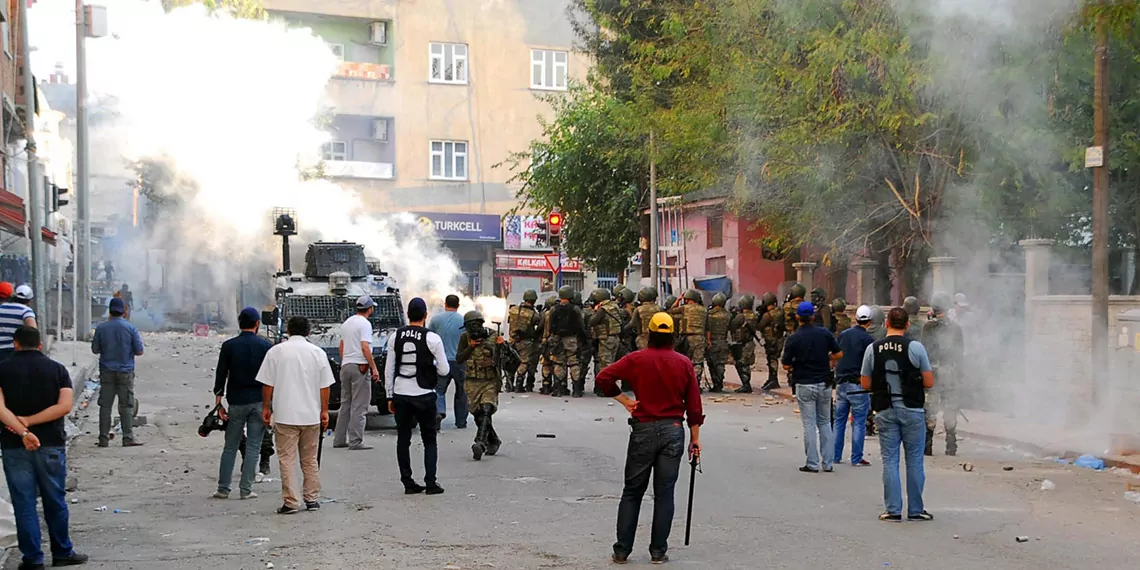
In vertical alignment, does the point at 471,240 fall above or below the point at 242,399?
above

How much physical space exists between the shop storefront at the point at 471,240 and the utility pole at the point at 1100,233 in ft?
103

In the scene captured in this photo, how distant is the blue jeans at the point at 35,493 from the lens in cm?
762

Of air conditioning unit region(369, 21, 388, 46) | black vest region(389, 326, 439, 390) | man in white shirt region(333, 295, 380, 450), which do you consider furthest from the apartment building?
black vest region(389, 326, 439, 390)

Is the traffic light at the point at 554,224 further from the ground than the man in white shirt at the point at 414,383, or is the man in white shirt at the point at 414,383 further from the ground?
the traffic light at the point at 554,224

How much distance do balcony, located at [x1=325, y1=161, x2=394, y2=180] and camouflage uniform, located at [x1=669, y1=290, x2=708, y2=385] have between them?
2458 cm

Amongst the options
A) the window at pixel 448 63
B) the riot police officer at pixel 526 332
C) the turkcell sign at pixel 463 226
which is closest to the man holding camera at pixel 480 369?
the riot police officer at pixel 526 332

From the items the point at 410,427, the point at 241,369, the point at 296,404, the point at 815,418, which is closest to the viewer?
the point at 296,404

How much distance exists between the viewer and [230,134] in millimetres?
33656

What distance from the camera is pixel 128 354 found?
14.0 meters

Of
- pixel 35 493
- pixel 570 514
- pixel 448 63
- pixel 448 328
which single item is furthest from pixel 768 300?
pixel 448 63

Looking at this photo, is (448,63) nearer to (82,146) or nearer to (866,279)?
(82,146)

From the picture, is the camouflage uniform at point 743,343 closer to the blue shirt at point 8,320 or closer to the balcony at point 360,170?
the blue shirt at point 8,320

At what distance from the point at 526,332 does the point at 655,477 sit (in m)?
13.2

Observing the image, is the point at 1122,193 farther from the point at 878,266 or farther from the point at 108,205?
→ the point at 108,205
